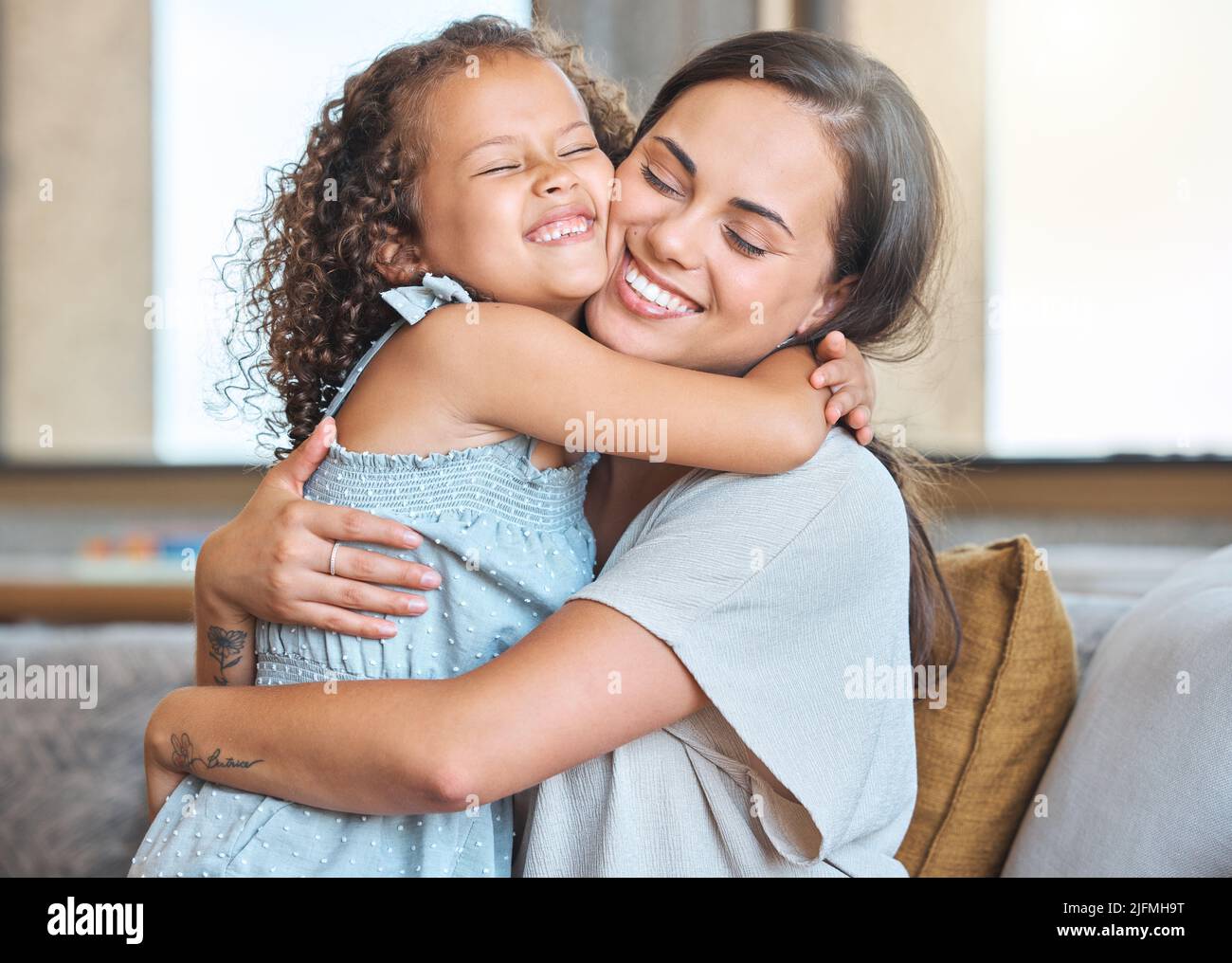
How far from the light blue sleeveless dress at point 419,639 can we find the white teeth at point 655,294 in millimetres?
203

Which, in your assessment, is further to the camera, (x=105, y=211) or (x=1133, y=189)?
(x=105, y=211)

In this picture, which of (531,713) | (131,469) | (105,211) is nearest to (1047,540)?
(531,713)

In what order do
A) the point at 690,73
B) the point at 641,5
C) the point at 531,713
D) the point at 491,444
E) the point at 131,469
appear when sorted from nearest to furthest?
the point at 531,713
the point at 491,444
the point at 690,73
the point at 641,5
the point at 131,469

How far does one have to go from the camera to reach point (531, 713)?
100cm

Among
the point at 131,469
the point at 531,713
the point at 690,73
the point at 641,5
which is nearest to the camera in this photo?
the point at 531,713

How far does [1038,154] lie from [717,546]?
2972 millimetres

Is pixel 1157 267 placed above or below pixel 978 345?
above

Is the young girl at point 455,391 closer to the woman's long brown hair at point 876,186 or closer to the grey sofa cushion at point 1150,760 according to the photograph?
the woman's long brown hair at point 876,186

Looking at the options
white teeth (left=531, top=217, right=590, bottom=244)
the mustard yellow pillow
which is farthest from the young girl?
the mustard yellow pillow

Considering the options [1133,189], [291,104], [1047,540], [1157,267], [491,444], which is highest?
[291,104]

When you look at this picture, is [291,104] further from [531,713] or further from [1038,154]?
[531,713]

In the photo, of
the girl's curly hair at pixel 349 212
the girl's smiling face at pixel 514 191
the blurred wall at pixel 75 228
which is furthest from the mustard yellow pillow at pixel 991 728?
the blurred wall at pixel 75 228

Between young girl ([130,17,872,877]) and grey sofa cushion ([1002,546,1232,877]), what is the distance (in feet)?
1.62

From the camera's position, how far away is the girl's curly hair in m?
1.36
